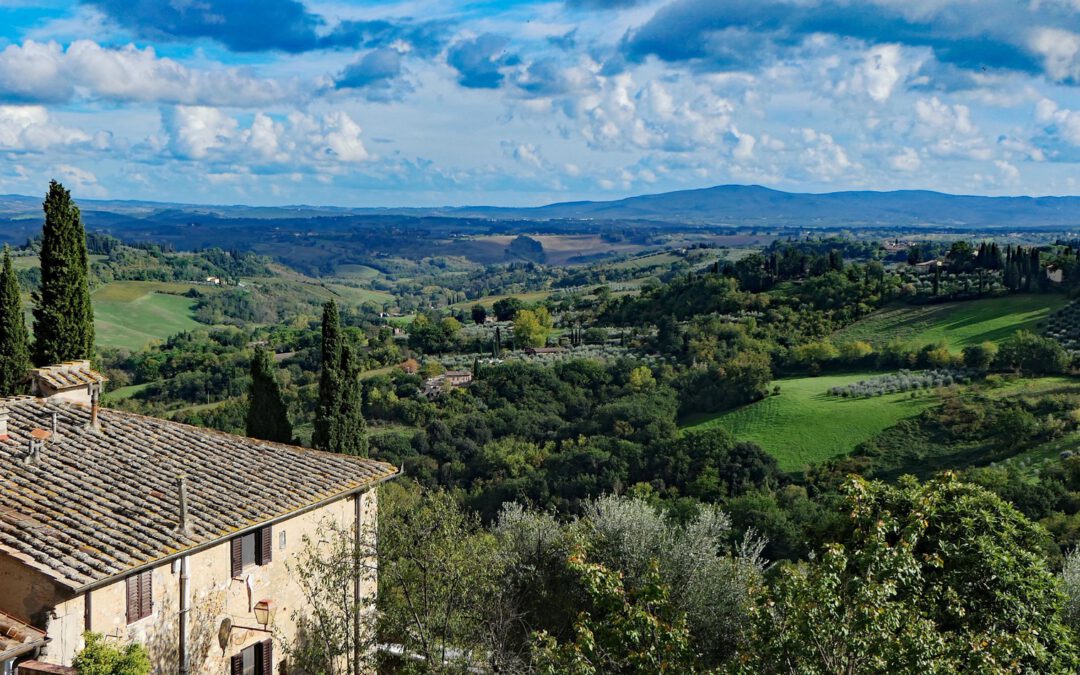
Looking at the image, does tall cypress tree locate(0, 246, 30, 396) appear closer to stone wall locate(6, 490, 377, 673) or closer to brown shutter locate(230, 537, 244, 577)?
stone wall locate(6, 490, 377, 673)

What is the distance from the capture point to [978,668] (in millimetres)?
7805

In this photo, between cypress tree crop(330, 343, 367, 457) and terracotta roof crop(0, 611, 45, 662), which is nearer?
terracotta roof crop(0, 611, 45, 662)

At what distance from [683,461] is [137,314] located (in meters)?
129

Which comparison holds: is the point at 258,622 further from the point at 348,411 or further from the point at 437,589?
the point at 348,411

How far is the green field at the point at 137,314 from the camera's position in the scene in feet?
460

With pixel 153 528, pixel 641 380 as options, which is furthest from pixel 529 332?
pixel 153 528

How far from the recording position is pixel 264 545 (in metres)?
12.5

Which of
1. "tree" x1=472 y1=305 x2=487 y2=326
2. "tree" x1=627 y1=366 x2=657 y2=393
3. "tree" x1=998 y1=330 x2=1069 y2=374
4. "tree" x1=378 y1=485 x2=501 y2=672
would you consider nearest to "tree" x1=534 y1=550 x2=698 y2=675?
"tree" x1=378 y1=485 x2=501 y2=672

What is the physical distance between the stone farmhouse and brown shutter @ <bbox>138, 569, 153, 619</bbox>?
17mm

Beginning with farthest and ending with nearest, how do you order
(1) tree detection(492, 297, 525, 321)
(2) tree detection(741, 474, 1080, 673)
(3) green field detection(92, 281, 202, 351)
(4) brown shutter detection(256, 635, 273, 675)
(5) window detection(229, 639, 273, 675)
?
(3) green field detection(92, 281, 202, 351), (1) tree detection(492, 297, 525, 321), (4) brown shutter detection(256, 635, 273, 675), (5) window detection(229, 639, 273, 675), (2) tree detection(741, 474, 1080, 673)

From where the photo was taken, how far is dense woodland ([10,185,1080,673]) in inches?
358

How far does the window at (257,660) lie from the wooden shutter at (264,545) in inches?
46.0

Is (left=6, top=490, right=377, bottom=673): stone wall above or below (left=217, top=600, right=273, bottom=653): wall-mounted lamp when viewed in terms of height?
above

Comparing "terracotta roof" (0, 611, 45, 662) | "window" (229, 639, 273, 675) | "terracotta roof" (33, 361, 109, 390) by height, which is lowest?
"window" (229, 639, 273, 675)
